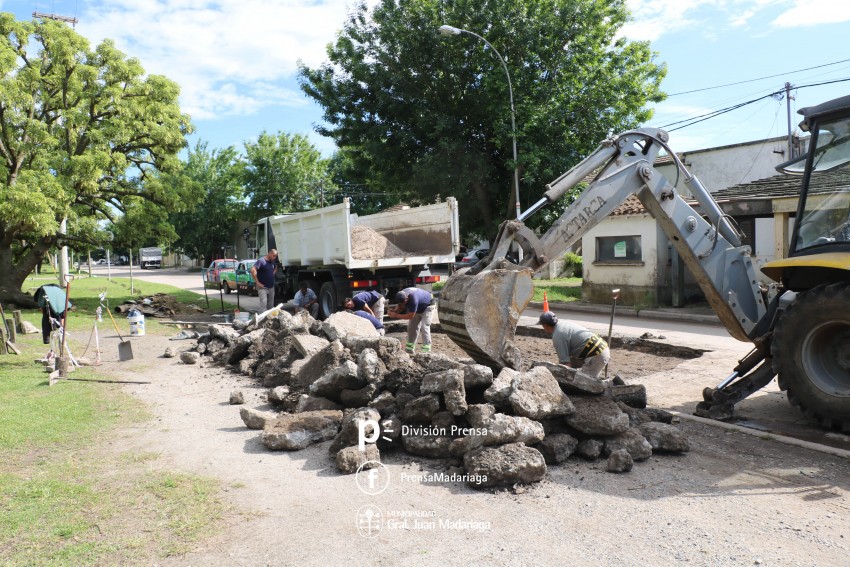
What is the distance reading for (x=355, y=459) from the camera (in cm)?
519

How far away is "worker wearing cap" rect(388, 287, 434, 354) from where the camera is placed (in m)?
9.85

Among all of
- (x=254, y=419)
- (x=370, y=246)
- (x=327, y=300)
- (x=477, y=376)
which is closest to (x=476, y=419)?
(x=477, y=376)

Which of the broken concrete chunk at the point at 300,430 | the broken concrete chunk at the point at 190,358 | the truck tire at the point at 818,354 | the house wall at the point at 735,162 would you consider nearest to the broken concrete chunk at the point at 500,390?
the broken concrete chunk at the point at 300,430

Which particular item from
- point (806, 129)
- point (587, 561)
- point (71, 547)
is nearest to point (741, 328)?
point (806, 129)

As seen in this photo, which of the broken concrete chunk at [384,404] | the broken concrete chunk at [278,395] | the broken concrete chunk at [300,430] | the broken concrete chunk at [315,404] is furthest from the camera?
the broken concrete chunk at [278,395]

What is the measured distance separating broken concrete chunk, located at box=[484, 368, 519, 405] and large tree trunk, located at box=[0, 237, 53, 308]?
705 inches

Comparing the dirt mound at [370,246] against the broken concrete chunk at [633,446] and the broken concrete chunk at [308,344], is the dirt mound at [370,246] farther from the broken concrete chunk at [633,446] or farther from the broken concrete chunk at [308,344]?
the broken concrete chunk at [633,446]

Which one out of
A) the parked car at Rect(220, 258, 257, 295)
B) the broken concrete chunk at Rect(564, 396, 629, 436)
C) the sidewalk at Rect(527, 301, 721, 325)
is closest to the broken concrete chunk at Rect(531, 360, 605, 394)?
the broken concrete chunk at Rect(564, 396, 629, 436)

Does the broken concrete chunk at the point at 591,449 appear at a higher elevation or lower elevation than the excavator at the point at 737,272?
lower

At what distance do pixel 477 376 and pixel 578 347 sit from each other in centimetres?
212

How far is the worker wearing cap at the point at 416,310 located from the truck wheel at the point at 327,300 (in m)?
4.28

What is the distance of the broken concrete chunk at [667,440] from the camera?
538 centimetres

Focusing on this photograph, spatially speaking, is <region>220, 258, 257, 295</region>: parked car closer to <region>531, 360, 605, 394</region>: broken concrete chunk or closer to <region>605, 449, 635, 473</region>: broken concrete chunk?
<region>531, 360, 605, 394</region>: broken concrete chunk

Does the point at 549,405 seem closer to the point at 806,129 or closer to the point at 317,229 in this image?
the point at 806,129
